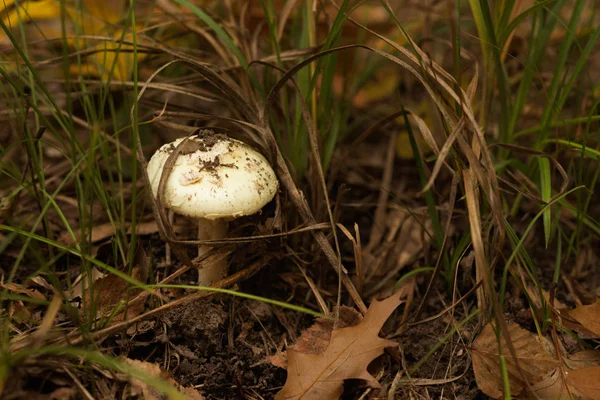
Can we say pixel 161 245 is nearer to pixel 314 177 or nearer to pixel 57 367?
pixel 314 177

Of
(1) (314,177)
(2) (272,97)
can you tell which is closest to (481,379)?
(1) (314,177)

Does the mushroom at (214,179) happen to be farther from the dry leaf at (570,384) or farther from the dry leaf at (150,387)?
the dry leaf at (570,384)

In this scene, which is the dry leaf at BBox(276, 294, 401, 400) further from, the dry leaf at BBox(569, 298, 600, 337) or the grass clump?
the dry leaf at BBox(569, 298, 600, 337)

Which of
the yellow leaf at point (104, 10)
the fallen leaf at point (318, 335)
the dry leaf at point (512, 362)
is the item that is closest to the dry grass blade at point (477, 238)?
the dry leaf at point (512, 362)

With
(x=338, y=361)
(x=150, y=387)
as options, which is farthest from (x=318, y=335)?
(x=150, y=387)

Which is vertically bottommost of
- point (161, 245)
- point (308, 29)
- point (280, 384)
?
point (280, 384)

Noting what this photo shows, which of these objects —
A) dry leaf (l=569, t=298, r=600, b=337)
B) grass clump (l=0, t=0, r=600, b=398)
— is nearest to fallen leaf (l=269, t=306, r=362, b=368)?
grass clump (l=0, t=0, r=600, b=398)

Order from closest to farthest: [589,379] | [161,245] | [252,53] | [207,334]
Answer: [589,379] < [207,334] < [161,245] < [252,53]
